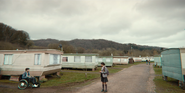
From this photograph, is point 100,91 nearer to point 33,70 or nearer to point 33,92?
point 33,92

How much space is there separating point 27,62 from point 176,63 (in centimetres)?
1236

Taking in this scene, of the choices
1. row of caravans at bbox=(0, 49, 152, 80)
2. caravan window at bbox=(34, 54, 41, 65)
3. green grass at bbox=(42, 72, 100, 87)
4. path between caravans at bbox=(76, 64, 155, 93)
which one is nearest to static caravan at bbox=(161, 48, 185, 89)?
path between caravans at bbox=(76, 64, 155, 93)

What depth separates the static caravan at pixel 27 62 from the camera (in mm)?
9891

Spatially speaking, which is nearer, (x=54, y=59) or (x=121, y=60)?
(x=54, y=59)

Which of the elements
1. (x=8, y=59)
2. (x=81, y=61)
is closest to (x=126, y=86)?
(x=8, y=59)

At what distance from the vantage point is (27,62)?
33.5 ft

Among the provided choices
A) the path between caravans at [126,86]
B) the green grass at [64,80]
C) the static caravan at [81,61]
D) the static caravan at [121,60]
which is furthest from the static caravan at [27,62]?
the static caravan at [121,60]

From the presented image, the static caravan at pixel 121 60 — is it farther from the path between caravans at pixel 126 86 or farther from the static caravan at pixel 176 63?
the static caravan at pixel 176 63

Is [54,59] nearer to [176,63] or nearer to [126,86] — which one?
[126,86]

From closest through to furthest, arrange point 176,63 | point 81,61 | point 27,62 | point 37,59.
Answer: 1. point 176,63
2. point 37,59
3. point 27,62
4. point 81,61

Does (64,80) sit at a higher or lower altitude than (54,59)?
lower

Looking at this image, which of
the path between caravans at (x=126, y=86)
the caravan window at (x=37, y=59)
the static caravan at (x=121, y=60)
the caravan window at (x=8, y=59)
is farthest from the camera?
the static caravan at (x=121, y=60)

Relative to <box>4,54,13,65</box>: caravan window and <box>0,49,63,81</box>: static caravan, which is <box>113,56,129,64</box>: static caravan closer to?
<box>0,49,63,81</box>: static caravan

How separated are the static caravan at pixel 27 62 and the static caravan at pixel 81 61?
766 centimetres
